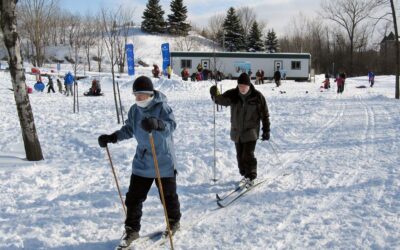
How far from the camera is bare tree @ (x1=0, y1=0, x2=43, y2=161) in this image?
273 inches

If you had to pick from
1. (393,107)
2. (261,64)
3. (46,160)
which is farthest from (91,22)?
(46,160)

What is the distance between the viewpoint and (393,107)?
17.7 meters

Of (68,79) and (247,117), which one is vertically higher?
(68,79)

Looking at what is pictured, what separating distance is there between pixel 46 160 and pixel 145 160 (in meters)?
4.36

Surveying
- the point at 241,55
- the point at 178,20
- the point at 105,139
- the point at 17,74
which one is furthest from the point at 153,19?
the point at 105,139

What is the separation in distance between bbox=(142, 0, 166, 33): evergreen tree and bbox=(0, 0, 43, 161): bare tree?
221 feet

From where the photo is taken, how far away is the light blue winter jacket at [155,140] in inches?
161

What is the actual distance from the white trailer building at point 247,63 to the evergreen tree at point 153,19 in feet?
104

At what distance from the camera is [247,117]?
6.04 metres

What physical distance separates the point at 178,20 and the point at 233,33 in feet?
33.7

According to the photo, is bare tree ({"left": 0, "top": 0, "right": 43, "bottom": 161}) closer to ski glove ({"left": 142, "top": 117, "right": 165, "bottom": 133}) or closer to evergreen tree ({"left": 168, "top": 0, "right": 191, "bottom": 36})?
ski glove ({"left": 142, "top": 117, "right": 165, "bottom": 133})

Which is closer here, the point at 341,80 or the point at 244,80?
the point at 244,80

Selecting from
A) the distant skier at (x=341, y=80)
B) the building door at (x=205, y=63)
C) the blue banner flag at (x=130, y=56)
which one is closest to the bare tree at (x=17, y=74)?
the blue banner flag at (x=130, y=56)

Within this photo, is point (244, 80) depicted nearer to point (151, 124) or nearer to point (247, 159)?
point (247, 159)
